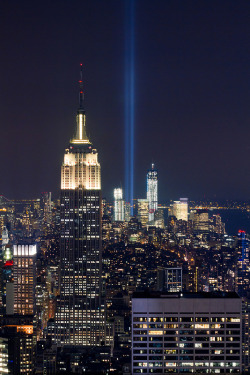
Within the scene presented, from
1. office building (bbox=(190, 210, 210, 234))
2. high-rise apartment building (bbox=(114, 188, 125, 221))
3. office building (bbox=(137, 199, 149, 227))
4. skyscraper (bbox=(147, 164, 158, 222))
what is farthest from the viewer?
office building (bbox=(137, 199, 149, 227))

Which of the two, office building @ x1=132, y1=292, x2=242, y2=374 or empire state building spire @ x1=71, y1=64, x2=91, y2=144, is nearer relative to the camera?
office building @ x1=132, y1=292, x2=242, y2=374

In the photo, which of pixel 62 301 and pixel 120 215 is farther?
pixel 120 215

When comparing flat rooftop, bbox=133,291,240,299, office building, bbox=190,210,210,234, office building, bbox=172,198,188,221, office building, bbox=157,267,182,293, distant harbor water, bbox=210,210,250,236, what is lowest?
flat rooftop, bbox=133,291,240,299

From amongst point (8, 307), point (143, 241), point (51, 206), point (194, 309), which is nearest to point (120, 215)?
point (143, 241)

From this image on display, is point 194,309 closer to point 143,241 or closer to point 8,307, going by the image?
point 8,307

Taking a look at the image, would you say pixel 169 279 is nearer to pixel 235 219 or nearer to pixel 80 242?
pixel 80 242

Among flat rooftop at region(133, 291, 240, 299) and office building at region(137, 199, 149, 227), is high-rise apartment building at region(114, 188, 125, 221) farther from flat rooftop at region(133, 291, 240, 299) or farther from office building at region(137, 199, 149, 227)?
flat rooftop at region(133, 291, 240, 299)

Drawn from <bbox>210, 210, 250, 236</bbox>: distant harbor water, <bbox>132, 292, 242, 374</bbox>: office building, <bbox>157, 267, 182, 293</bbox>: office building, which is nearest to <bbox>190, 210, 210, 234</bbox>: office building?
<bbox>210, 210, 250, 236</bbox>: distant harbor water
